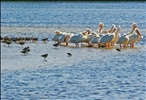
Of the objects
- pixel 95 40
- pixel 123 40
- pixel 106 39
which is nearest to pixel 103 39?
pixel 106 39

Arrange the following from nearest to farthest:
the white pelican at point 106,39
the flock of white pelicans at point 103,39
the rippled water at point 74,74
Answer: the rippled water at point 74,74 → the white pelican at point 106,39 → the flock of white pelicans at point 103,39

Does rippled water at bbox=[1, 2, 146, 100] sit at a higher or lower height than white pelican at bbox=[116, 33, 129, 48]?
lower

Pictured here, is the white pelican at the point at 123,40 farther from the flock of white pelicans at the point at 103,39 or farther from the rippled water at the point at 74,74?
the rippled water at the point at 74,74

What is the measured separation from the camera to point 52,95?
1395 centimetres

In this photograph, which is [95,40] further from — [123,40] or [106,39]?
[123,40]

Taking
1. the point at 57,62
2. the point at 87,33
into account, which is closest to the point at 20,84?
the point at 57,62

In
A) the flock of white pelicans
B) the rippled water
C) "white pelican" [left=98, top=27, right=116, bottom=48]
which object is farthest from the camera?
the flock of white pelicans

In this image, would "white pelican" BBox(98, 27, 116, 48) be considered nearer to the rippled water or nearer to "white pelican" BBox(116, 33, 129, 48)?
"white pelican" BBox(116, 33, 129, 48)

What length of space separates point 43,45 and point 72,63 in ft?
18.8

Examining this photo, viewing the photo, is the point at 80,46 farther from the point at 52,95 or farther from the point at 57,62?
the point at 52,95

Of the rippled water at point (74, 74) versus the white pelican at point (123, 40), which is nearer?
the rippled water at point (74, 74)

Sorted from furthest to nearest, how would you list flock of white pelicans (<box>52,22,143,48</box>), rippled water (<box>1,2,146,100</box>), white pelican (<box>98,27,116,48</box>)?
Answer: flock of white pelicans (<box>52,22,143,48</box>) < white pelican (<box>98,27,116,48</box>) < rippled water (<box>1,2,146,100</box>)

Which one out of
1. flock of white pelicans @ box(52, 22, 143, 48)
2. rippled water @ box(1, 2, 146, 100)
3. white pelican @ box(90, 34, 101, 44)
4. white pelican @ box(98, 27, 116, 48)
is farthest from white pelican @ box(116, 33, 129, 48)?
rippled water @ box(1, 2, 146, 100)

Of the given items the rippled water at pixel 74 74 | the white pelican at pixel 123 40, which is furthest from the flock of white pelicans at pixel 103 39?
the rippled water at pixel 74 74
